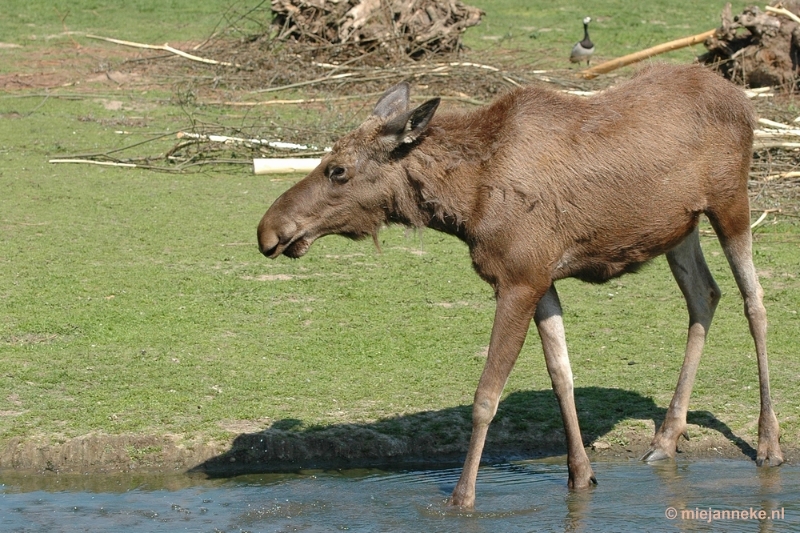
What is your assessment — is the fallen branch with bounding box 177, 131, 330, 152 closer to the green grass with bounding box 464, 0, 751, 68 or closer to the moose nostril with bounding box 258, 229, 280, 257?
the green grass with bounding box 464, 0, 751, 68

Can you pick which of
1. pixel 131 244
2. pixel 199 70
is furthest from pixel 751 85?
pixel 131 244

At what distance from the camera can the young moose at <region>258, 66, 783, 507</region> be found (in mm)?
5988

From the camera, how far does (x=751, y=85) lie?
1698cm

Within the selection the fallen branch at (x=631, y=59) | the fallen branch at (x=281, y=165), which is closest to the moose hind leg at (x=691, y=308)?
the fallen branch at (x=281, y=165)

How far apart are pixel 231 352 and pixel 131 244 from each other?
10.3 feet

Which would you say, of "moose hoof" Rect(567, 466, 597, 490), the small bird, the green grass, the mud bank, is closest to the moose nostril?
the mud bank

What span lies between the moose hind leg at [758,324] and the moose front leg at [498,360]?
4.96 ft

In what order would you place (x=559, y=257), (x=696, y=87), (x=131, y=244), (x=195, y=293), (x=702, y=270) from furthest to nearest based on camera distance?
1. (x=131, y=244)
2. (x=195, y=293)
3. (x=702, y=270)
4. (x=696, y=87)
5. (x=559, y=257)

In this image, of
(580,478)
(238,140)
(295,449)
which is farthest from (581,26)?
(580,478)

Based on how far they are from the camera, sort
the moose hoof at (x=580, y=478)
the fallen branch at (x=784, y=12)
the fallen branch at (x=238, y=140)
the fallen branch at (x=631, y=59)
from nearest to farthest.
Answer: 1. the moose hoof at (x=580, y=478)
2. the fallen branch at (x=238, y=140)
3. the fallen branch at (x=784, y=12)
4. the fallen branch at (x=631, y=59)

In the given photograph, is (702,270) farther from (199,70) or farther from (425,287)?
(199,70)

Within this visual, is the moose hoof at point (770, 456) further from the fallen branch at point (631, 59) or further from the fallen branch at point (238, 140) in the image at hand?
the fallen branch at point (631, 59)

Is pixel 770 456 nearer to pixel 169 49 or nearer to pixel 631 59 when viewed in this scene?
pixel 631 59

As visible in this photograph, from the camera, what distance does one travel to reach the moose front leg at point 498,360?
5.94 meters
